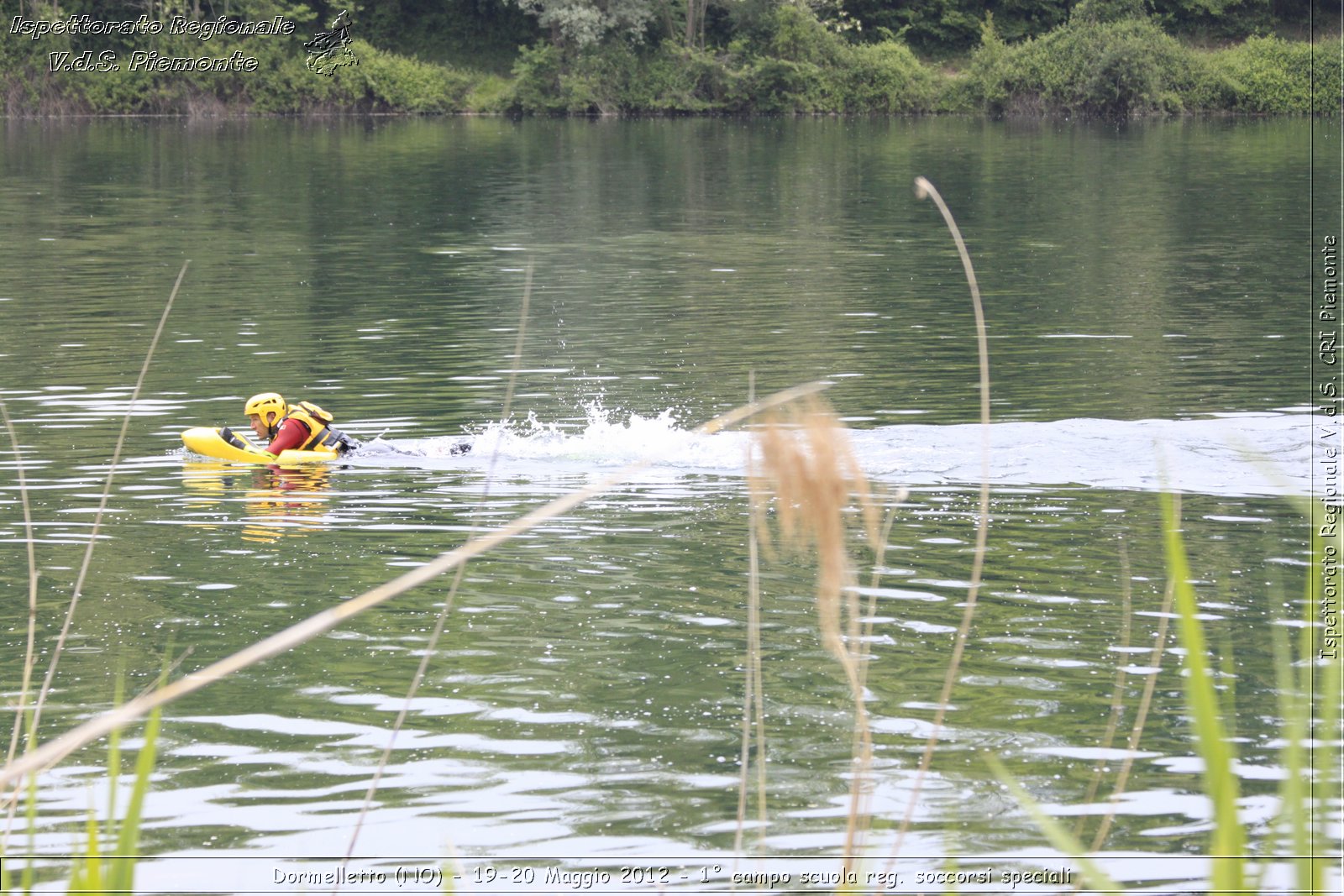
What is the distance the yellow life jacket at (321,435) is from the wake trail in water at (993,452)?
198 mm

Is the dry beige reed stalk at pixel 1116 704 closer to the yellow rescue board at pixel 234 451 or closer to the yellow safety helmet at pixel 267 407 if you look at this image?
the yellow rescue board at pixel 234 451

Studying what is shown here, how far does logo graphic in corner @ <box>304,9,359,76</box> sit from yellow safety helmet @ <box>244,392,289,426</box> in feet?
191

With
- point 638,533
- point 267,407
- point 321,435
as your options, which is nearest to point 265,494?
point 321,435

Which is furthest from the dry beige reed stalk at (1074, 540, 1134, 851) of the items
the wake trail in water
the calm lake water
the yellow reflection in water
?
the yellow reflection in water

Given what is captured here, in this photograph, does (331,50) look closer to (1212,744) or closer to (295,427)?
(295,427)

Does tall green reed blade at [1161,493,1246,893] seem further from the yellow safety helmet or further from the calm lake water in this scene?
the yellow safety helmet

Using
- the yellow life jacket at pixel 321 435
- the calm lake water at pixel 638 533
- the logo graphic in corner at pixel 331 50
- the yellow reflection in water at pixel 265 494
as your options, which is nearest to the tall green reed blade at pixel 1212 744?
the calm lake water at pixel 638 533

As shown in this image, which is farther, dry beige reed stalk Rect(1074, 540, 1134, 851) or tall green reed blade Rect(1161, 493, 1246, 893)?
dry beige reed stalk Rect(1074, 540, 1134, 851)

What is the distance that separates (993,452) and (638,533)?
3614 millimetres

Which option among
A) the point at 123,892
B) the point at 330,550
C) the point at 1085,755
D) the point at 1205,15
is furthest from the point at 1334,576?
the point at 1205,15

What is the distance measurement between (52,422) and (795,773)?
11.1 metres

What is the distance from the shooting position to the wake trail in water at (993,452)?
13859mm

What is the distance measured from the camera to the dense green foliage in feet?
224

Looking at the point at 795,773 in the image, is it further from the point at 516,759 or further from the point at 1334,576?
the point at 1334,576
